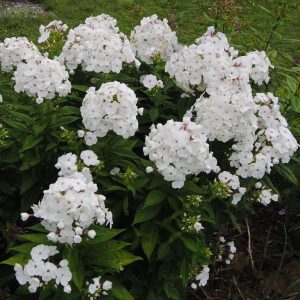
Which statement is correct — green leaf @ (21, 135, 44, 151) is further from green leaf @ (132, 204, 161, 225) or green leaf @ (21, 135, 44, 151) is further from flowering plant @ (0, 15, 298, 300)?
green leaf @ (132, 204, 161, 225)

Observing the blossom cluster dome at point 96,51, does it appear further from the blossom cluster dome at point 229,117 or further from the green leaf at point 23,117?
the blossom cluster dome at point 229,117

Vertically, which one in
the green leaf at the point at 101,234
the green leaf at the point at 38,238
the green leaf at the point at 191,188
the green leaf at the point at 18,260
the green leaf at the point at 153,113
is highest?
the green leaf at the point at 191,188

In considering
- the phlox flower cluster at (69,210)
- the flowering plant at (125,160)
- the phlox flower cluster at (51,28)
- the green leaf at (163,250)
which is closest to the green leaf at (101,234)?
the flowering plant at (125,160)

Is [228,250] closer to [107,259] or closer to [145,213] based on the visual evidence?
[145,213]

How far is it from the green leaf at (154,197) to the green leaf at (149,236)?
0.62 ft

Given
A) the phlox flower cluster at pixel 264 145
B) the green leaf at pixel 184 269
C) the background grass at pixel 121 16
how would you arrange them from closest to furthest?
the green leaf at pixel 184 269 → the phlox flower cluster at pixel 264 145 → the background grass at pixel 121 16

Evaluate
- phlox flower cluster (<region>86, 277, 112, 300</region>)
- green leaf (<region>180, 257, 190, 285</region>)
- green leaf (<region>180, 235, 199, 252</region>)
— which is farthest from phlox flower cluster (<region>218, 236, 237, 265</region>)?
phlox flower cluster (<region>86, 277, 112, 300</region>)

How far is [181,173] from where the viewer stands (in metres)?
3.19

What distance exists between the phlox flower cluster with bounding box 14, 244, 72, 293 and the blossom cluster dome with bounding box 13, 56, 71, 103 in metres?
1.13

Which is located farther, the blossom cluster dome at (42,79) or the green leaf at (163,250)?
the blossom cluster dome at (42,79)

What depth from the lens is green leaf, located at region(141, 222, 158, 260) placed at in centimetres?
333

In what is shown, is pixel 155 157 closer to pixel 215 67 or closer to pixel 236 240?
pixel 215 67

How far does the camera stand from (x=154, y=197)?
3.32 meters

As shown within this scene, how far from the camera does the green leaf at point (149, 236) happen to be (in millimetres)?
3330
